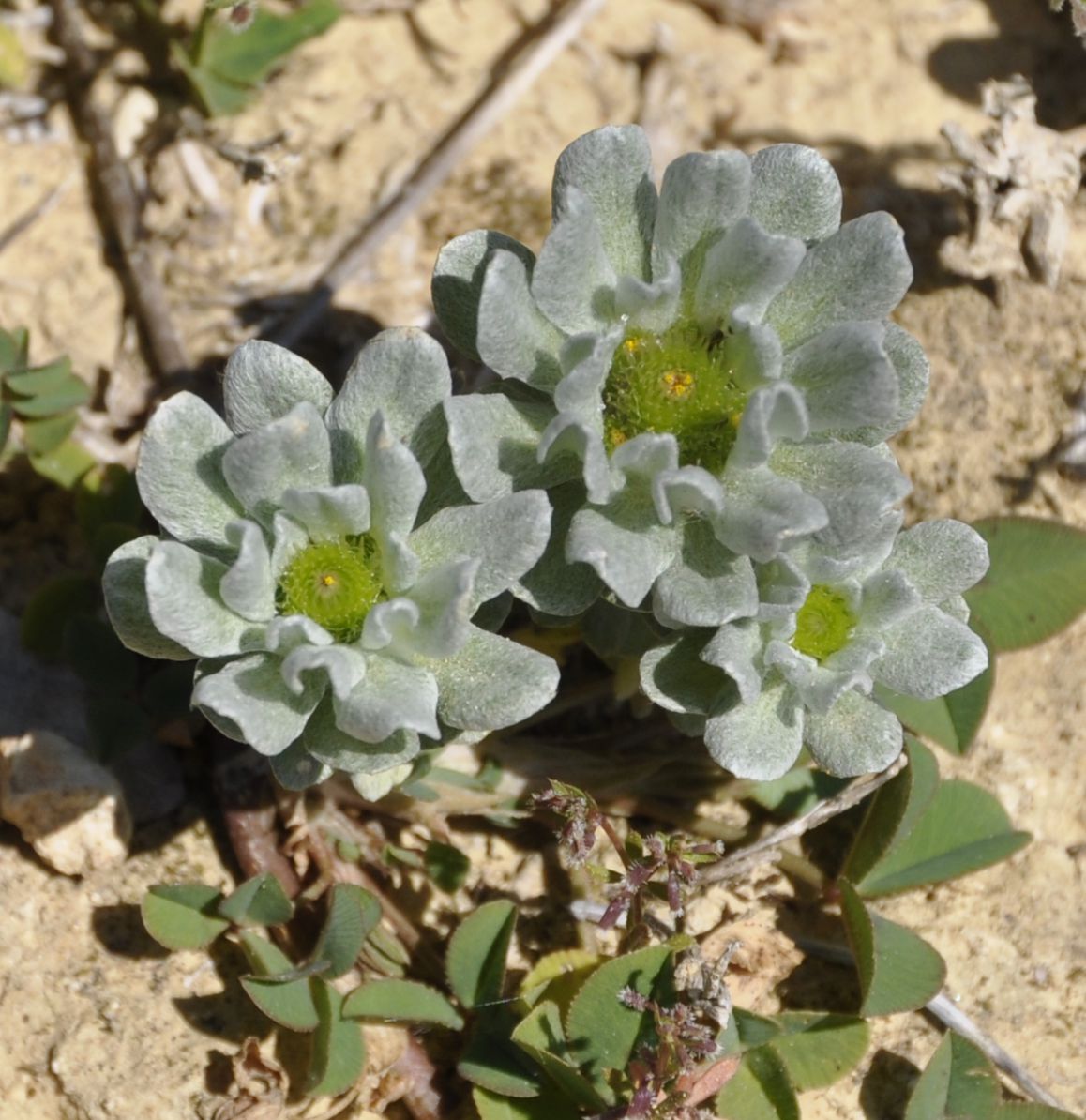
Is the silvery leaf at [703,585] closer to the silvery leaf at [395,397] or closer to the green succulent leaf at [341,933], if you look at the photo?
the silvery leaf at [395,397]

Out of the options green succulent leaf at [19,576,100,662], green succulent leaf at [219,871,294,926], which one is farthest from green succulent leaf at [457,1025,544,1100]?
green succulent leaf at [19,576,100,662]

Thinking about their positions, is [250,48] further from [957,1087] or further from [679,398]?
[957,1087]

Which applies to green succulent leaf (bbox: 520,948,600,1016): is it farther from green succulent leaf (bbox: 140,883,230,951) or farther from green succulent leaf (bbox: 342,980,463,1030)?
green succulent leaf (bbox: 140,883,230,951)

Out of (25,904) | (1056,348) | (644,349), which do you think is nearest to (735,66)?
(1056,348)

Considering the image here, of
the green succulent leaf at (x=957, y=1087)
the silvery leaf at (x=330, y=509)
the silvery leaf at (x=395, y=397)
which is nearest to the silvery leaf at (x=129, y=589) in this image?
the silvery leaf at (x=330, y=509)

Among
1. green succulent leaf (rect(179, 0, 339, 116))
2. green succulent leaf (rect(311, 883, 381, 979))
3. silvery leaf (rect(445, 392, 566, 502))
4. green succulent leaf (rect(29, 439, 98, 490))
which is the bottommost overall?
green succulent leaf (rect(311, 883, 381, 979))
